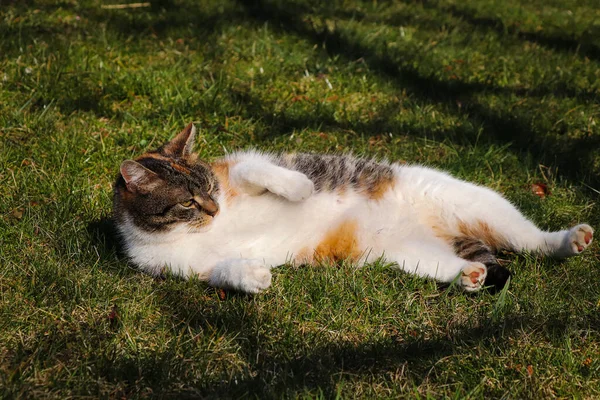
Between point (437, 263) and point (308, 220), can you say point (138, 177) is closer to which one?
point (308, 220)

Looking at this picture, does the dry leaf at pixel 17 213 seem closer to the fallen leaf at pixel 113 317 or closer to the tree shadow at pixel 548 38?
the fallen leaf at pixel 113 317

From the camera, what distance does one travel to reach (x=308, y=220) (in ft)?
11.2

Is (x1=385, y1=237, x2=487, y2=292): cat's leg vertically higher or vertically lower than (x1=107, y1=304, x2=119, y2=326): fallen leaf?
higher

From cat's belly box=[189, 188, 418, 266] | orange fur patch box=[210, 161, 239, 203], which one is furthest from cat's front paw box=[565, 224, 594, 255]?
orange fur patch box=[210, 161, 239, 203]

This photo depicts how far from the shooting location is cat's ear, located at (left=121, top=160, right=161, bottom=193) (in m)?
3.16

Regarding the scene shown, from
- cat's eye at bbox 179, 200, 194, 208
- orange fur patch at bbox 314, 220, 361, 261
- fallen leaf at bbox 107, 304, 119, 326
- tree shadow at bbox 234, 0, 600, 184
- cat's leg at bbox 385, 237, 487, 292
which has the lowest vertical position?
fallen leaf at bbox 107, 304, 119, 326

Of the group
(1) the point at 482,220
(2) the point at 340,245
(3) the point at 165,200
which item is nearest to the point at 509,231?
(1) the point at 482,220

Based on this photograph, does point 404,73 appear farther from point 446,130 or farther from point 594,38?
point 594,38

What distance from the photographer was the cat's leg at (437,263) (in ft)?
10.2

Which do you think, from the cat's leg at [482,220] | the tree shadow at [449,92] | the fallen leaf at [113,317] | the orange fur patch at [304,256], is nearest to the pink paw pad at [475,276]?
the cat's leg at [482,220]

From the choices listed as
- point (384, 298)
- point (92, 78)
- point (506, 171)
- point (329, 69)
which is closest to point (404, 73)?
point (329, 69)

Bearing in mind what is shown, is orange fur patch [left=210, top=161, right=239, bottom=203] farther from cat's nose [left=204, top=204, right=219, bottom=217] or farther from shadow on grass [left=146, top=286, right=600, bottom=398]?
shadow on grass [left=146, top=286, right=600, bottom=398]

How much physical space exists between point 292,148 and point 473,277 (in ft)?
6.36

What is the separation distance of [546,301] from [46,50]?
14.8ft
